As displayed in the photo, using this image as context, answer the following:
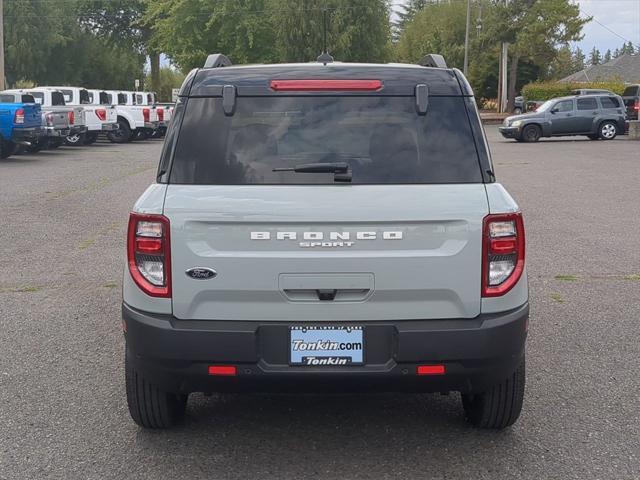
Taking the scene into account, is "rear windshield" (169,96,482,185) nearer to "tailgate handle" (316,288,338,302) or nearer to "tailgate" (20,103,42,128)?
"tailgate handle" (316,288,338,302)

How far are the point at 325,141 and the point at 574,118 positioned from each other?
1174 inches

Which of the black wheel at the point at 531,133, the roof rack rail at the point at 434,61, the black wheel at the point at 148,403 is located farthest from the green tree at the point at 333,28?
the black wheel at the point at 148,403

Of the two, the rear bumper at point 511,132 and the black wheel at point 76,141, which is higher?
the rear bumper at point 511,132

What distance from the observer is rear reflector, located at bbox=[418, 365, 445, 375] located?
3705 mm

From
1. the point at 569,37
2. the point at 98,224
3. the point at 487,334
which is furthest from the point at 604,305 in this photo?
the point at 569,37

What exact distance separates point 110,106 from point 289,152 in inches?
1150

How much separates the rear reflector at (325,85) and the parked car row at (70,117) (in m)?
19.1

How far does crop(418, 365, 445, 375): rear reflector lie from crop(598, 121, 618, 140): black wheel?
1207 inches

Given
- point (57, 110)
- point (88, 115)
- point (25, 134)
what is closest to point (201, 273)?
point (25, 134)

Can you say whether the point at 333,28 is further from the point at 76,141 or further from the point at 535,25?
the point at 76,141

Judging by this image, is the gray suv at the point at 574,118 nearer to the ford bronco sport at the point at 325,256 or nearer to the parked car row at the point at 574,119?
the parked car row at the point at 574,119

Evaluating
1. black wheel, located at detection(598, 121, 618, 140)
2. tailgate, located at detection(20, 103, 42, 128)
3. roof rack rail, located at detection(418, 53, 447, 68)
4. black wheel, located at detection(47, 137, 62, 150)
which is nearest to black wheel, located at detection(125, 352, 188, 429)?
roof rack rail, located at detection(418, 53, 447, 68)

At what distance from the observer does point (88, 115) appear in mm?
29438

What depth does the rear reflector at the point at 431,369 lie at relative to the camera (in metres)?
3.71
